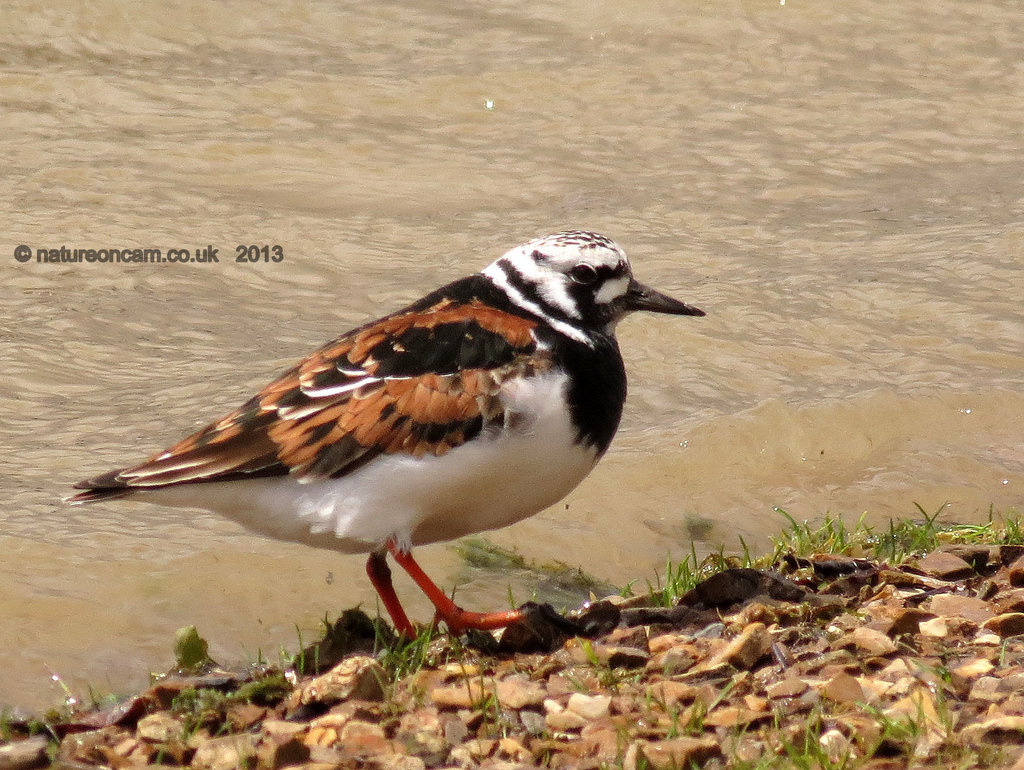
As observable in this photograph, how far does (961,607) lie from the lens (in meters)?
4.64

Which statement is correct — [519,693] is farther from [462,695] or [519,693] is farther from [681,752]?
[681,752]

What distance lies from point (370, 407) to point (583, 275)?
932 millimetres

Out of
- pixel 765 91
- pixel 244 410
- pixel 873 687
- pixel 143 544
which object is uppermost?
pixel 765 91

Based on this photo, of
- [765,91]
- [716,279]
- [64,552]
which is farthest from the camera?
[765,91]

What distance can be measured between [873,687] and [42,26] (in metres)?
10.9

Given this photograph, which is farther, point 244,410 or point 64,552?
point 64,552

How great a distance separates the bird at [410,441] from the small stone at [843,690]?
113 centimetres

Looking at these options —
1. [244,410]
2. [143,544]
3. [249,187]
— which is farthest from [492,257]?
[244,410]

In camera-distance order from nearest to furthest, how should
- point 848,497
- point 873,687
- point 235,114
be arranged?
point 873,687 < point 848,497 < point 235,114

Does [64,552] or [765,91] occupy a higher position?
[765,91]

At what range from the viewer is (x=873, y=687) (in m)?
3.98

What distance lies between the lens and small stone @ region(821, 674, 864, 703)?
154 inches

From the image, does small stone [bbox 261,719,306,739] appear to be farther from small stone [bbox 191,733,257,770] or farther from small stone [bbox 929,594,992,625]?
small stone [bbox 929,594,992,625]

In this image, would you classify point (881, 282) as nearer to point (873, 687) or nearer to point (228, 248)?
point (228, 248)
